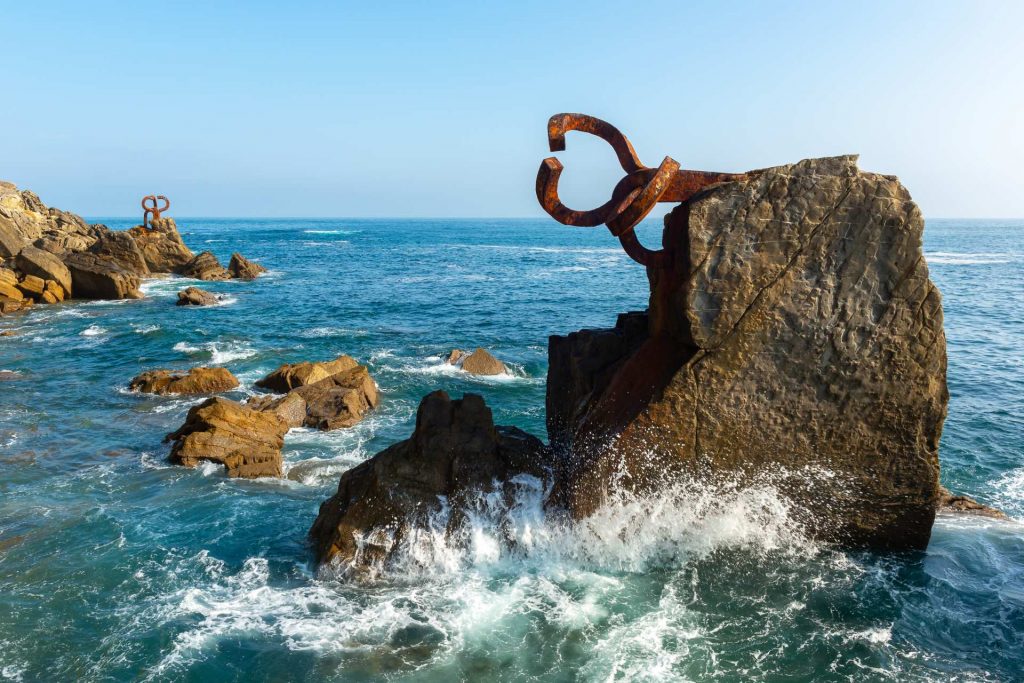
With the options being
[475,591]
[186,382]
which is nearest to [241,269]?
[186,382]

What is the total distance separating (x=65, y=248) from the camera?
38.3m

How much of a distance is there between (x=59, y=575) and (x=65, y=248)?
37.6 metres

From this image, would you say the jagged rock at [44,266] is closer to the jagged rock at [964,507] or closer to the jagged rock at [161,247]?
the jagged rock at [161,247]

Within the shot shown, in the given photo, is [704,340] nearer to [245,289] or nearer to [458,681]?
[458,681]

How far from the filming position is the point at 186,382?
16.1 meters

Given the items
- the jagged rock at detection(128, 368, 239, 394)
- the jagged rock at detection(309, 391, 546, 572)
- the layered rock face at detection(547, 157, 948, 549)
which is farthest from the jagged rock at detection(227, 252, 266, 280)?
the layered rock face at detection(547, 157, 948, 549)

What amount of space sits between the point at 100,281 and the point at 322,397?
72.9 ft

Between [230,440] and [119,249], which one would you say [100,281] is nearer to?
[119,249]

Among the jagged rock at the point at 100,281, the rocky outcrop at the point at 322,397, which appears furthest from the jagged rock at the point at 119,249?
the rocky outcrop at the point at 322,397

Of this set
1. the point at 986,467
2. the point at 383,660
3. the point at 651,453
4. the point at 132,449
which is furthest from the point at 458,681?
the point at 986,467

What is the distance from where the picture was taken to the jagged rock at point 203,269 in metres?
40.7

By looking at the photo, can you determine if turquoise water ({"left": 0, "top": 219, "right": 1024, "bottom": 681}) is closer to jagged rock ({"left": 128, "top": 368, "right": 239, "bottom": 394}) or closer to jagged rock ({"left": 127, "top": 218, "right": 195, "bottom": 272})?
jagged rock ({"left": 128, "top": 368, "right": 239, "bottom": 394})

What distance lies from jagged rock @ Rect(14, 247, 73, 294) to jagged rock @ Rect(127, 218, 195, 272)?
10.4 metres

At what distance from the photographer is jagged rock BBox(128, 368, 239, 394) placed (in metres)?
16.0
